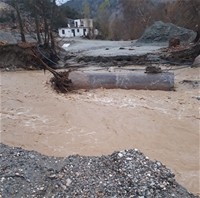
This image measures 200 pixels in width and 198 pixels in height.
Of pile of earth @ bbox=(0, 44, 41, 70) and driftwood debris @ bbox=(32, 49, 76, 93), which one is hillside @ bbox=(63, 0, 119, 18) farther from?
driftwood debris @ bbox=(32, 49, 76, 93)

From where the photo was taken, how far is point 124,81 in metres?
6.64

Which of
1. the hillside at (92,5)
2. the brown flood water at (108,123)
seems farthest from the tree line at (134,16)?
the hillside at (92,5)

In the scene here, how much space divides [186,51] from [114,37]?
29.8 metres

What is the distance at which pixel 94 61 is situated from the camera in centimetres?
1008

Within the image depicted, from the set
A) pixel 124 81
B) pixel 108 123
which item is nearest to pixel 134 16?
pixel 124 81

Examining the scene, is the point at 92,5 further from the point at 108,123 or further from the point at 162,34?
the point at 108,123

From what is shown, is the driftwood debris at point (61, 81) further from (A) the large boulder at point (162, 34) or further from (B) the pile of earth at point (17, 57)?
(A) the large boulder at point (162, 34)

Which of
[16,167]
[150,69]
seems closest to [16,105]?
[16,167]

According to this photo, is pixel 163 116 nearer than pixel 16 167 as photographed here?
No

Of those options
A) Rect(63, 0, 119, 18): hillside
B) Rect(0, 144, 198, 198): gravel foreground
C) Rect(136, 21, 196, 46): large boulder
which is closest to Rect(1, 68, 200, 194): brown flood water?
Rect(0, 144, 198, 198): gravel foreground

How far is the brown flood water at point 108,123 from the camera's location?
361cm

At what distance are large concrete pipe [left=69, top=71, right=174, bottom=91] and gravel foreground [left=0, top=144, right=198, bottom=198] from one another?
12.9ft

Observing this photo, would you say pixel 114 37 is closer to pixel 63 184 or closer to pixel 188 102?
pixel 188 102

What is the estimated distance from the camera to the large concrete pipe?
256 inches
